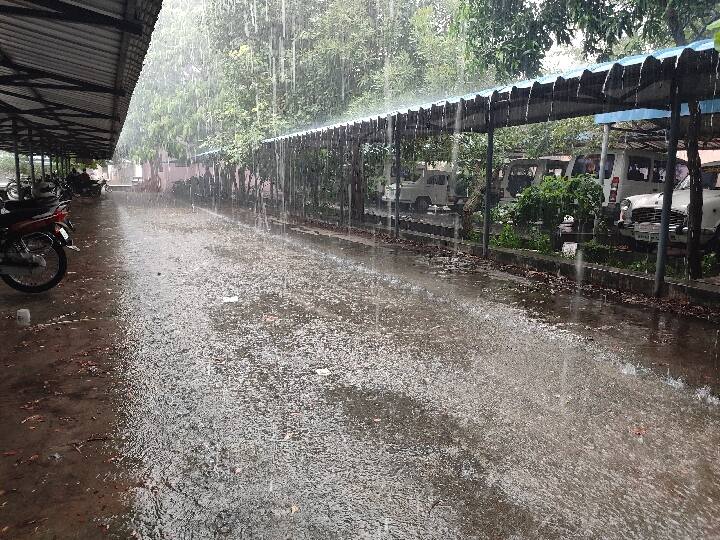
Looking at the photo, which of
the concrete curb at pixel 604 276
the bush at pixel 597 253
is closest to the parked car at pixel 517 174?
the concrete curb at pixel 604 276

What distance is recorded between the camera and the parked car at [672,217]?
10.0 m

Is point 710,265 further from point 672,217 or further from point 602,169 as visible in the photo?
point 602,169

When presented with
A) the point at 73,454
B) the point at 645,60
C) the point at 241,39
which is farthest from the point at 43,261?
the point at 241,39

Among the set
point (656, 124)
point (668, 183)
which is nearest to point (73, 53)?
point (668, 183)

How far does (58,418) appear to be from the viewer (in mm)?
3613

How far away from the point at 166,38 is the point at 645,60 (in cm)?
3565

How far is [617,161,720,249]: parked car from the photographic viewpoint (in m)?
10.0

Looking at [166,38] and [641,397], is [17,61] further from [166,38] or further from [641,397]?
[166,38]

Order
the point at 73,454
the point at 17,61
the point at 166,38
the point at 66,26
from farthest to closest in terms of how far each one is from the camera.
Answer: the point at 166,38
the point at 17,61
the point at 66,26
the point at 73,454

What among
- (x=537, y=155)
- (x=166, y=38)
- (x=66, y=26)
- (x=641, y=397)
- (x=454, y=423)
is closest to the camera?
(x=454, y=423)

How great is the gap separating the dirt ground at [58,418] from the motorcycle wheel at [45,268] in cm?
16

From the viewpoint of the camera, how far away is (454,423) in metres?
3.65

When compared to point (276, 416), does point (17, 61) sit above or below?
above

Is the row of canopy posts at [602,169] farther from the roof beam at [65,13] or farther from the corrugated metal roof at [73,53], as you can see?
the roof beam at [65,13]
